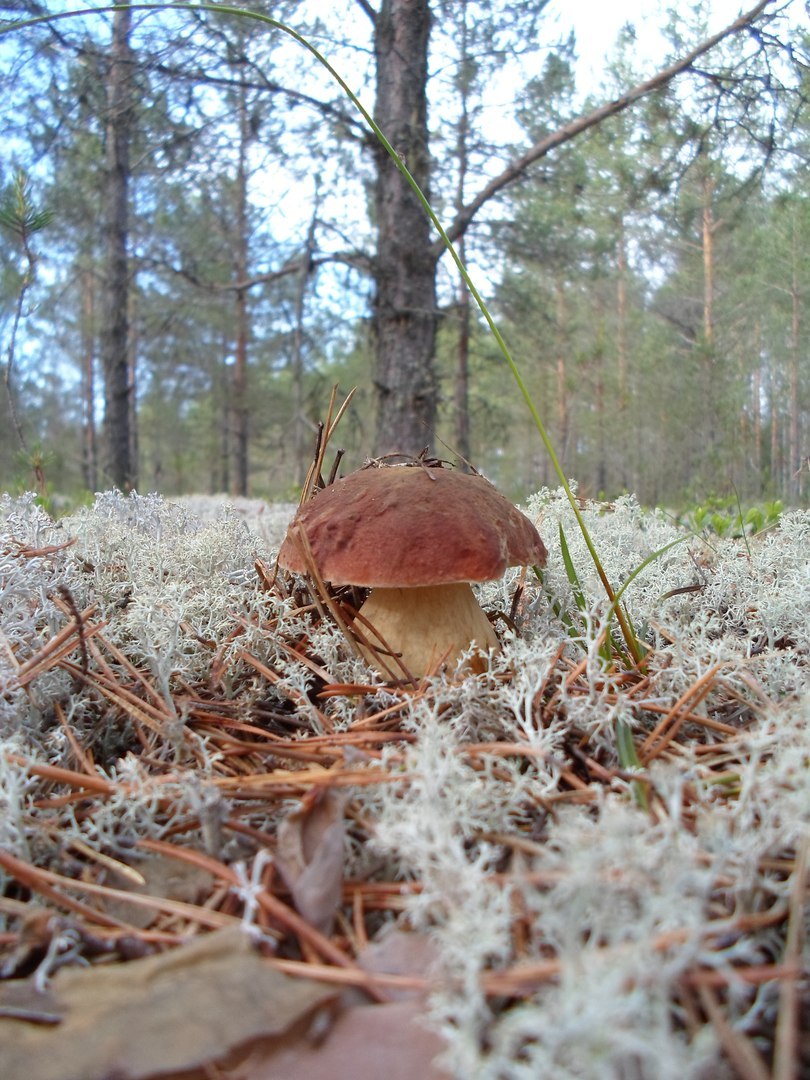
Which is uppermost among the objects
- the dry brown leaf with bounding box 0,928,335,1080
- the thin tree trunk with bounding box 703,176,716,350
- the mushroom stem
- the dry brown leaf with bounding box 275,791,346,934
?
the thin tree trunk with bounding box 703,176,716,350

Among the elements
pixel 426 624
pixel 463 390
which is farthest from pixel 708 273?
pixel 426 624

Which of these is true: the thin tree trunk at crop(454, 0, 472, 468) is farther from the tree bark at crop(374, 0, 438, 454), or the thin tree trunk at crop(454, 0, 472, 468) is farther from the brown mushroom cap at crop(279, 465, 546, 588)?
the brown mushroom cap at crop(279, 465, 546, 588)

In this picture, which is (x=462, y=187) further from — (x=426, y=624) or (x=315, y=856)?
(x=315, y=856)

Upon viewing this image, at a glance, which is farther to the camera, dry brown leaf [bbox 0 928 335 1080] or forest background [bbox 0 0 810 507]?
forest background [bbox 0 0 810 507]

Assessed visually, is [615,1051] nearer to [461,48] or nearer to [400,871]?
[400,871]

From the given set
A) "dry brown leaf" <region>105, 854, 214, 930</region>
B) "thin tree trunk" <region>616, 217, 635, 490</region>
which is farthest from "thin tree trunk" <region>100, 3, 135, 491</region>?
"thin tree trunk" <region>616, 217, 635, 490</region>

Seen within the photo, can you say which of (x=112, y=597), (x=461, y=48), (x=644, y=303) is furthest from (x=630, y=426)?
(x=112, y=597)

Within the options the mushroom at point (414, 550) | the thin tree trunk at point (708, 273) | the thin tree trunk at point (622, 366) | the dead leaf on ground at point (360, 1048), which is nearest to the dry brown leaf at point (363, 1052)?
the dead leaf on ground at point (360, 1048)
